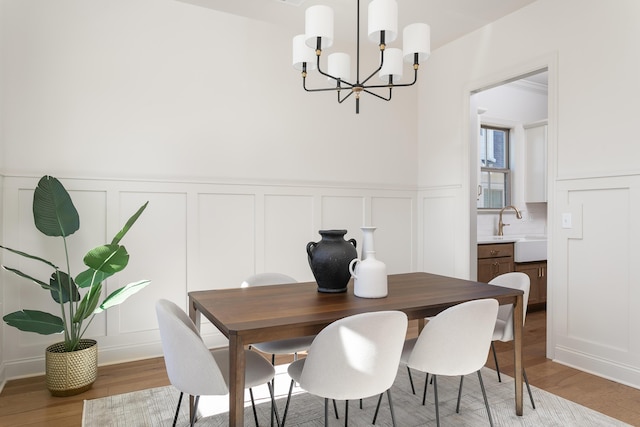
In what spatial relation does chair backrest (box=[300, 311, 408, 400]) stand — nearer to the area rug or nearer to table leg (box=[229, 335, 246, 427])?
table leg (box=[229, 335, 246, 427])

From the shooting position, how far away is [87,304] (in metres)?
2.65

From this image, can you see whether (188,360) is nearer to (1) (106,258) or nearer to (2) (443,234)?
(1) (106,258)

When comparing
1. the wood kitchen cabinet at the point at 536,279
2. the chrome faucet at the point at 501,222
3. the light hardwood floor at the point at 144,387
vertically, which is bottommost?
the light hardwood floor at the point at 144,387

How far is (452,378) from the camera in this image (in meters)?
2.84

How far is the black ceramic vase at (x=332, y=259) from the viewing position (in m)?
2.11

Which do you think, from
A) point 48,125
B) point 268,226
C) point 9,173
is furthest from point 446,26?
point 9,173

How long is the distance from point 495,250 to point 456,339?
2758 millimetres

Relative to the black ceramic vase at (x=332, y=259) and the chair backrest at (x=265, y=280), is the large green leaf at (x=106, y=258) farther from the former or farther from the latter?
the black ceramic vase at (x=332, y=259)

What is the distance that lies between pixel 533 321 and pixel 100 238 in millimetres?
4048

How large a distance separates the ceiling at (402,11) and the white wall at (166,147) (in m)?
0.13

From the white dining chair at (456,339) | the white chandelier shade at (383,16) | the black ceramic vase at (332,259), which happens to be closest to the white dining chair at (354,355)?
the white dining chair at (456,339)

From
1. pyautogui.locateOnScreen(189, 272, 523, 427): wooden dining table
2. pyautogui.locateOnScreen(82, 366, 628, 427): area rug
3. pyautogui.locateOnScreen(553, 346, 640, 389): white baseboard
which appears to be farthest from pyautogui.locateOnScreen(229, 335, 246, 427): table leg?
pyautogui.locateOnScreen(553, 346, 640, 389): white baseboard

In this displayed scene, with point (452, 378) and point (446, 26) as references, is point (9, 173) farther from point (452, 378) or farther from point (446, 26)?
point (446, 26)

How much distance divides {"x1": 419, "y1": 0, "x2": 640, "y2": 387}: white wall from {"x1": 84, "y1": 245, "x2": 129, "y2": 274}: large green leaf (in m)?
3.07
